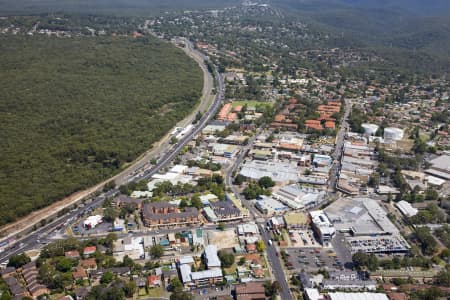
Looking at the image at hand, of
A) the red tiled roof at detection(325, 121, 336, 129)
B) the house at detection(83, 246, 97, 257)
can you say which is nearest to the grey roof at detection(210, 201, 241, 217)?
the house at detection(83, 246, 97, 257)

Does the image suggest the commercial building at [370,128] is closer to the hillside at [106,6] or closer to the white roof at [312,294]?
the white roof at [312,294]

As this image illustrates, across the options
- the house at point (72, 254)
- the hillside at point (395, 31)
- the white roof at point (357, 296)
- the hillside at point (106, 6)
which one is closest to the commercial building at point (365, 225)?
the white roof at point (357, 296)

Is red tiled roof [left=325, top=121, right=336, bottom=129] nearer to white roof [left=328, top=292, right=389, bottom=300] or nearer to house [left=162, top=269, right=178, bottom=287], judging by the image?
white roof [left=328, top=292, right=389, bottom=300]

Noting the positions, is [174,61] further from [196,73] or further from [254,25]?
[254,25]

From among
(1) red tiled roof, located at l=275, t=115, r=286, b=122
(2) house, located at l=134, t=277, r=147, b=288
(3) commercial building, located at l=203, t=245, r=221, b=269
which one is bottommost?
(2) house, located at l=134, t=277, r=147, b=288

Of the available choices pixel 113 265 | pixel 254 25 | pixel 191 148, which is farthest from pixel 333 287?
pixel 254 25

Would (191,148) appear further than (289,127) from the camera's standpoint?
No
